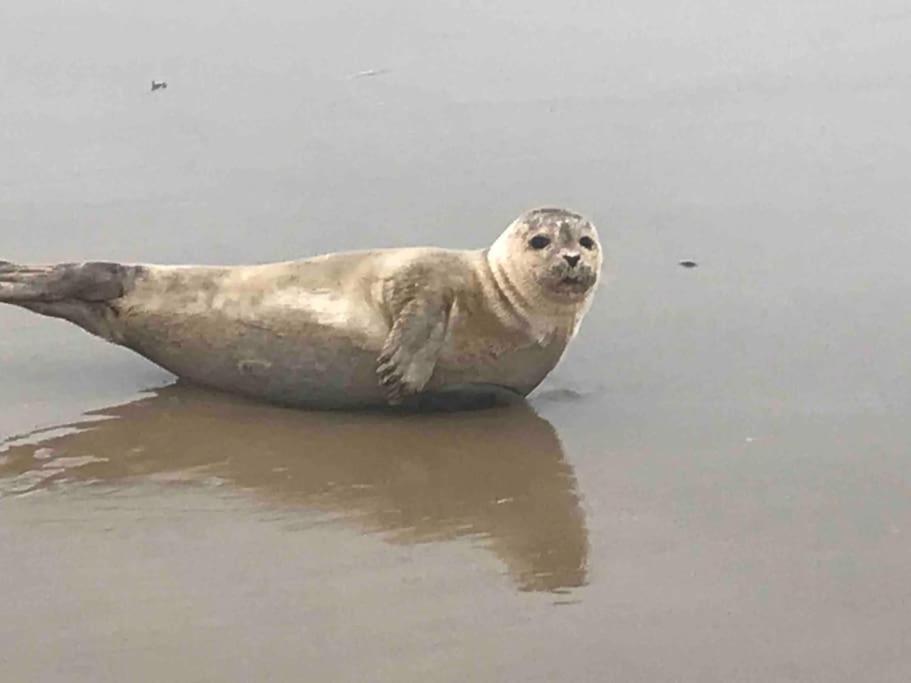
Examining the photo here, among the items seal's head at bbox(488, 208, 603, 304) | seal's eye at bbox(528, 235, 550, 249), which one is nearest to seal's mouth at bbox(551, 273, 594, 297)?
seal's head at bbox(488, 208, 603, 304)

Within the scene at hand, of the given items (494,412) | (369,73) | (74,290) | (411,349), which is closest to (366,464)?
(411,349)

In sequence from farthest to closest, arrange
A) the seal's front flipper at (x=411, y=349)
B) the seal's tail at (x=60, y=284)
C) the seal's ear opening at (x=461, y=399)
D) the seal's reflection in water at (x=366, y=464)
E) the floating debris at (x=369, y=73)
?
the floating debris at (x=369, y=73), the seal's tail at (x=60, y=284), the seal's ear opening at (x=461, y=399), the seal's front flipper at (x=411, y=349), the seal's reflection in water at (x=366, y=464)

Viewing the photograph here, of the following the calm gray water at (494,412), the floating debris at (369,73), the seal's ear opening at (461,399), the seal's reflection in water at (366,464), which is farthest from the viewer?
the floating debris at (369,73)

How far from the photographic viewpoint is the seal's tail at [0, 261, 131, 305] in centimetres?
497

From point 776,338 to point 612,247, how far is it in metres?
1.03

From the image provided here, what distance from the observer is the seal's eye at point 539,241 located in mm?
4840

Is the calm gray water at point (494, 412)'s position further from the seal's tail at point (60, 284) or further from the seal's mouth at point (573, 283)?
the seal's mouth at point (573, 283)

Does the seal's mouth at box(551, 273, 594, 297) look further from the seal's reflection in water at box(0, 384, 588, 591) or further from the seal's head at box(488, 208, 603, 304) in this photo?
the seal's reflection in water at box(0, 384, 588, 591)

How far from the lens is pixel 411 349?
4676mm

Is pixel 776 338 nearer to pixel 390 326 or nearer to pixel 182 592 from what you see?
pixel 390 326

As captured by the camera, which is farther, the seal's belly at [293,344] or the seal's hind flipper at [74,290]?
the seal's hind flipper at [74,290]

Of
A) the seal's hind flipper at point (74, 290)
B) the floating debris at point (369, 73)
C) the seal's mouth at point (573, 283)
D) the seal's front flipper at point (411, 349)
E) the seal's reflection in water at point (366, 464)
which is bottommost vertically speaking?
the seal's reflection in water at point (366, 464)

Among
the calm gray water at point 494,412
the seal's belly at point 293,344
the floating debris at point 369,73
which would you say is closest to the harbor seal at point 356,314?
the seal's belly at point 293,344

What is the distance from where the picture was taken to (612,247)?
6.07 meters
